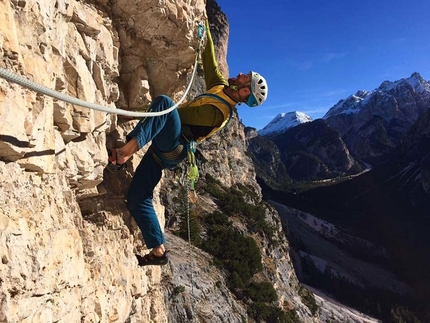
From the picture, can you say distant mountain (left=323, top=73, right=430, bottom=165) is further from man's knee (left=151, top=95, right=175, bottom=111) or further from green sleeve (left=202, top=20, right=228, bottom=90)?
man's knee (left=151, top=95, right=175, bottom=111)

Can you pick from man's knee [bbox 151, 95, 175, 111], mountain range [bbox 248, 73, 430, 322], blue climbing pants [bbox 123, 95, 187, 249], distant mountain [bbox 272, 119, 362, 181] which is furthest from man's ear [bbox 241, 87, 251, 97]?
distant mountain [bbox 272, 119, 362, 181]

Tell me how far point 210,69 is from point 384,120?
530 ft

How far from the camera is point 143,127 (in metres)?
3.37

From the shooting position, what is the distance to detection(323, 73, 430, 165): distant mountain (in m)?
140

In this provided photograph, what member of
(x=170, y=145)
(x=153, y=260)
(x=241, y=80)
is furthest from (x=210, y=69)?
(x=153, y=260)

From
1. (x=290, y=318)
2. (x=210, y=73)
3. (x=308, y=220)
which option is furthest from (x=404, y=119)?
(x=210, y=73)

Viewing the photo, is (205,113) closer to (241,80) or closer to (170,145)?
(170,145)

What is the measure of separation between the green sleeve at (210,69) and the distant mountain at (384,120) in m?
143

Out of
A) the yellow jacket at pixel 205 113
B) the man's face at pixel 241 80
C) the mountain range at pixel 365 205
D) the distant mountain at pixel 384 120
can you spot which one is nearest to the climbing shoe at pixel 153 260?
the yellow jacket at pixel 205 113

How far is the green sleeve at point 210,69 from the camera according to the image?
191 inches

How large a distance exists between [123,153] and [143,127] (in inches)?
13.6

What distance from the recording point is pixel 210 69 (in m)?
5.00

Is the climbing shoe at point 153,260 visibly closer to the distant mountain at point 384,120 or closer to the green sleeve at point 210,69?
the green sleeve at point 210,69

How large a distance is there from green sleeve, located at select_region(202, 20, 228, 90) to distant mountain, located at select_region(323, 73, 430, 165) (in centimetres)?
14304
